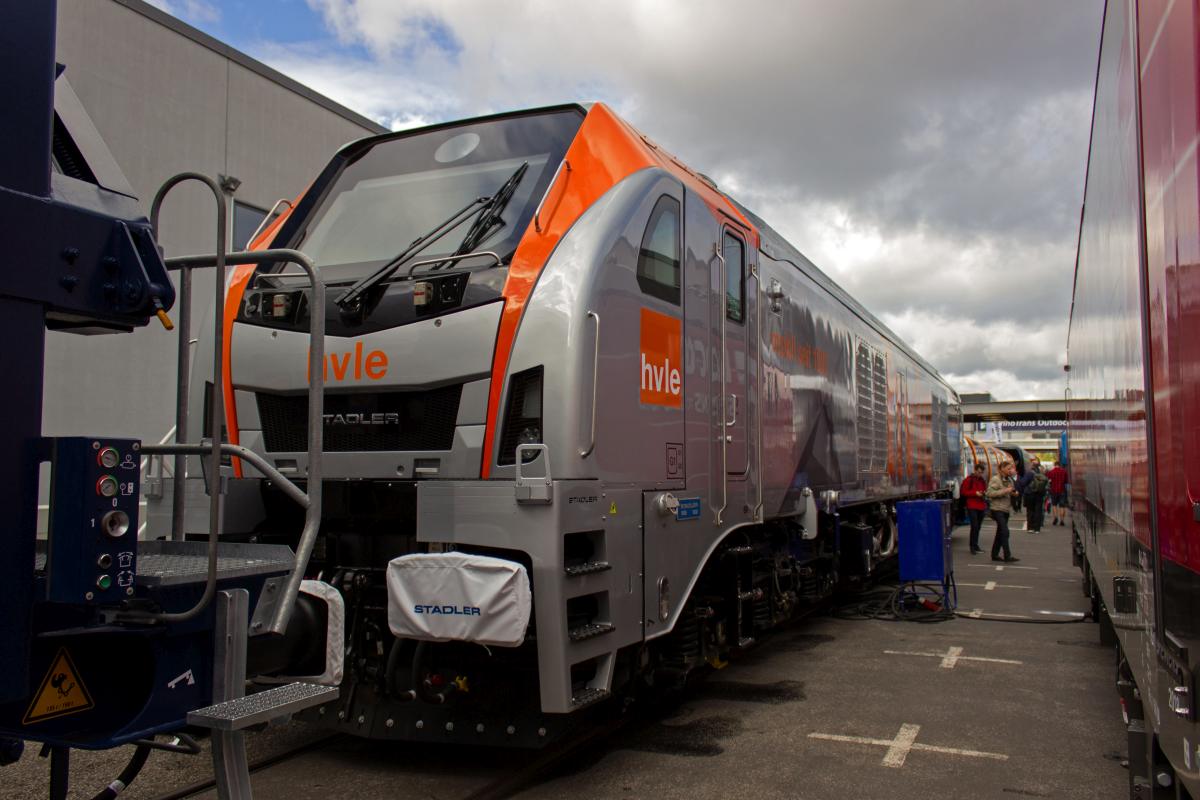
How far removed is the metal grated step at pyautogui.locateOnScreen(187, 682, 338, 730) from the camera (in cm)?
243

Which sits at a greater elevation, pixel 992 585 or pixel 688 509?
pixel 688 509

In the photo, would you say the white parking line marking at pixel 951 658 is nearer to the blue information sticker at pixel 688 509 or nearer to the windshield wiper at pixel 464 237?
the blue information sticker at pixel 688 509

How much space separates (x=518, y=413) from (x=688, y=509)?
4.44 feet

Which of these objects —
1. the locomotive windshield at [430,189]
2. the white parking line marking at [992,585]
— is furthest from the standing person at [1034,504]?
the locomotive windshield at [430,189]

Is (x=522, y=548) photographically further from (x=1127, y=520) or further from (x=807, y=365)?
(x=807, y=365)

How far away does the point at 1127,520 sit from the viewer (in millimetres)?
3457

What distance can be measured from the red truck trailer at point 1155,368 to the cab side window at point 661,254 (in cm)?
217

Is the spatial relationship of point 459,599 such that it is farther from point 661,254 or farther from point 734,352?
point 734,352

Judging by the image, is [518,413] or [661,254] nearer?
[518,413]

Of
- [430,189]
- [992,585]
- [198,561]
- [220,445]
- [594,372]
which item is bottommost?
[992,585]

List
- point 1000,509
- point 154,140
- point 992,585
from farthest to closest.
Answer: point 1000,509 → point 992,585 → point 154,140

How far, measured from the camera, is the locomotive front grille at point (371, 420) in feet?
15.6

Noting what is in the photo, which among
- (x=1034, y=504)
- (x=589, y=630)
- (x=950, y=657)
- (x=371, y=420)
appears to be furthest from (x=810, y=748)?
(x=1034, y=504)

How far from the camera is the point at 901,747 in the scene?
5.59 metres
